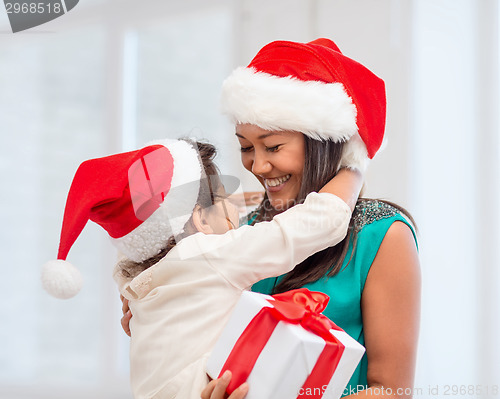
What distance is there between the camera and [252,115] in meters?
1.12

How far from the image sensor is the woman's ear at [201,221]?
1017 mm

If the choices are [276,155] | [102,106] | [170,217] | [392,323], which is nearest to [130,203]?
[170,217]

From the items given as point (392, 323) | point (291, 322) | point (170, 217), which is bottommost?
point (392, 323)

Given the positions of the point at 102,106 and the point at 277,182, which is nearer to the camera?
the point at 277,182

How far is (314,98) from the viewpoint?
1.12 m

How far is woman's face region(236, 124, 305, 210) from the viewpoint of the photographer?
3.67 ft

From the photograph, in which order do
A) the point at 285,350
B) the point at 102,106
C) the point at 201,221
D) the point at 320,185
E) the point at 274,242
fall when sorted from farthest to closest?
the point at 102,106
the point at 320,185
the point at 201,221
the point at 274,242
the point at 285,350

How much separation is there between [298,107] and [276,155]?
11cm

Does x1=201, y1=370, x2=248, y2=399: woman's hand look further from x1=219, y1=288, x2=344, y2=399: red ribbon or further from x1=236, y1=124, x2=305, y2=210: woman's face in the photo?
x1=236, y1=124, x2=305, y2=210: woman's face

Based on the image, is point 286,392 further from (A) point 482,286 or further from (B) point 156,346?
(A) point 482,286

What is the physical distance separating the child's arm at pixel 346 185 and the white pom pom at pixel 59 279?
479mm

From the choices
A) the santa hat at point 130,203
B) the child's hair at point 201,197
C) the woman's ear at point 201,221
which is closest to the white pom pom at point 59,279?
the santa hat at point 130,203

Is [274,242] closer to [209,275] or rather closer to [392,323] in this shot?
[209,275]

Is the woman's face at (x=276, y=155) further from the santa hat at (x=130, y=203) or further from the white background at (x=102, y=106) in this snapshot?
the white background at (x=102, y=106)
